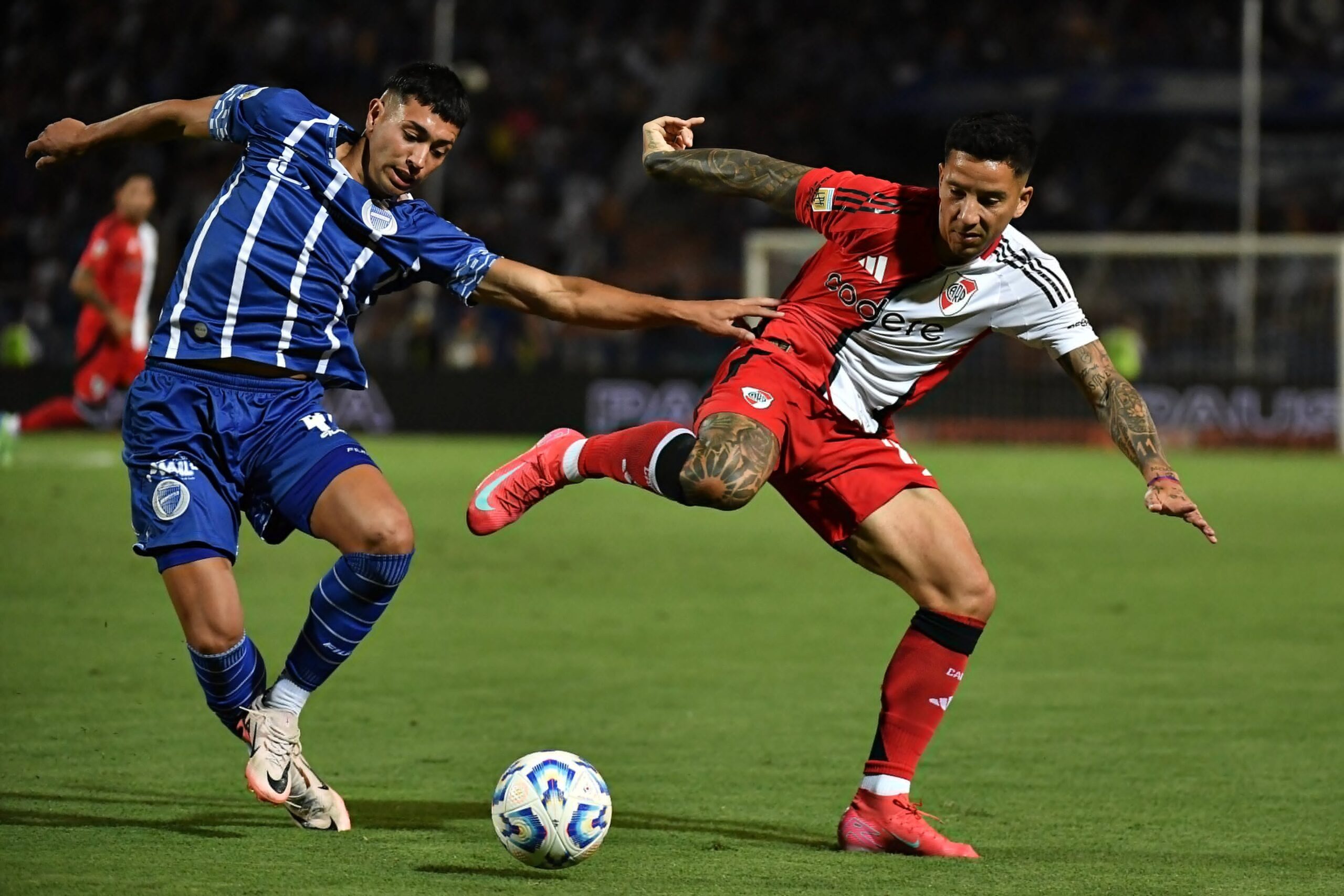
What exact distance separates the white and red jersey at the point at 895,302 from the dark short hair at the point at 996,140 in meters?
0.29

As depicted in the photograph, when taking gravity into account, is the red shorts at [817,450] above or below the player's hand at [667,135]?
below

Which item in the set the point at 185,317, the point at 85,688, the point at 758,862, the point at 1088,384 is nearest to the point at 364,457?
the point at 185,317

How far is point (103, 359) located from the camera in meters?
14.5

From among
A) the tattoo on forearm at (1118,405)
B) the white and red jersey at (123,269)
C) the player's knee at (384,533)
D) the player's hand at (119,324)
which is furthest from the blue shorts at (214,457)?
the white and red jersey at (123,269)

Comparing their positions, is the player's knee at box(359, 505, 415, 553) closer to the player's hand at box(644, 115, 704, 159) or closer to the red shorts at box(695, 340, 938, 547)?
the red shorts at box(695, 340, 938, 547)

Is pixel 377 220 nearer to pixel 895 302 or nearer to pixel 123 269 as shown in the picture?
pixel 895 302

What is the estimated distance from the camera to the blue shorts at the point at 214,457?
16.8 ft

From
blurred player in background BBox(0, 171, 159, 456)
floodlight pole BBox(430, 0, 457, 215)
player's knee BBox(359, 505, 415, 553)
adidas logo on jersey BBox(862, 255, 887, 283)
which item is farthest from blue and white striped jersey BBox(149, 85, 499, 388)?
floodlight pole BBox(430, 0, 457, 215)

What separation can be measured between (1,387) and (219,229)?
1852 centimetres

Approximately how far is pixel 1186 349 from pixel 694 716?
1741 cm

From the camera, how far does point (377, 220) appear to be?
5285mm

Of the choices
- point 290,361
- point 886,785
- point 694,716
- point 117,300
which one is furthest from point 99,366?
point 886,785

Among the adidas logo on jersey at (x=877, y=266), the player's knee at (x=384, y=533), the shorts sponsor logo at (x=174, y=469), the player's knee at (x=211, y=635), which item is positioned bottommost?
the player's knee at (x=211, y=635)

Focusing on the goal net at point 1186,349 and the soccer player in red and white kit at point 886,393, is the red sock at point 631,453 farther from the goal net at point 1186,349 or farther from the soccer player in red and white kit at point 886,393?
the goal net at point 1186,349
